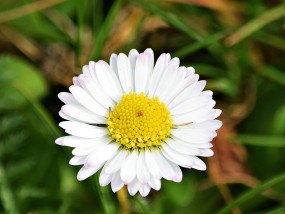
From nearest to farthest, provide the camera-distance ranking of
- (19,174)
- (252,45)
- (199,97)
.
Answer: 1. (199,97)
2. (19,174)
3. (252,45)

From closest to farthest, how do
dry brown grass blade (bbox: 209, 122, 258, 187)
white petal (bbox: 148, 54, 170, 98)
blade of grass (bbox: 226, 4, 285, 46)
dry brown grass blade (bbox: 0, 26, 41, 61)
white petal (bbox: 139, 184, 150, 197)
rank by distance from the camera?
1. white petal (bbox: 139, 184, 150, 197)
2. white petal (bbox: 148, 54, 170, 98)
3. dry brown grass blade (bbox: 209, 122, 258, 187)
4. blade of grass (bbox: 226, 4, 285, 46)
5. dry brown grass blade (bbox: 0, 26, 41, 61)

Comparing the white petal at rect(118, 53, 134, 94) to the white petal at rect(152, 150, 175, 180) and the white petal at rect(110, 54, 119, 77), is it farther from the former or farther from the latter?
the white petal at rect(152, 150, 175, 180)

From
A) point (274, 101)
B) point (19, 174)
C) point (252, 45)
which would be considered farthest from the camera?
point (252, 45)

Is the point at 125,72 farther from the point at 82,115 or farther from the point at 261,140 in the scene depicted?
the point at 261,140

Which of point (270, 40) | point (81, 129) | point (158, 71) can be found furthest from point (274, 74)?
point (81, 129)

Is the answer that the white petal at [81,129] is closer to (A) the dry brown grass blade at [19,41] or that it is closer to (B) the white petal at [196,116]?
(B) the white petal at [196,116]

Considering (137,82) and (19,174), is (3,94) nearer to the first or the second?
(19,174)

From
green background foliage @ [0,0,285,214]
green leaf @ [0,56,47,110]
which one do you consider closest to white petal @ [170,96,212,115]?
green background foliage @ [0,0,285,214]

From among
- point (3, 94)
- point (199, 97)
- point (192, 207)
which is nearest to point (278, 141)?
point (192, 207)
